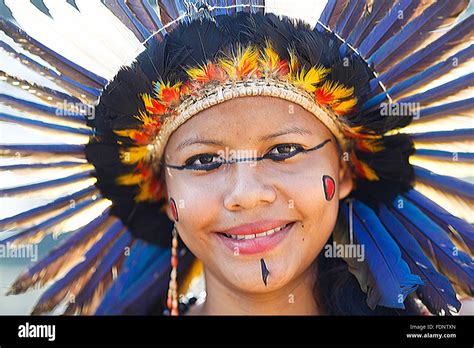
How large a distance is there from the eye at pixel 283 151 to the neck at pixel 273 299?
1.58ft

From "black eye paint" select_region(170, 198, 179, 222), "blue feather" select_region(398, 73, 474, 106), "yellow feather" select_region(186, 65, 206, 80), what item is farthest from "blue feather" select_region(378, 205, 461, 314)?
"yellow feather" select_region(186, 65, 206, 80)

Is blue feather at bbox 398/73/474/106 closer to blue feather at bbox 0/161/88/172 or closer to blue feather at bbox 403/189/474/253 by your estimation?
blue feather at bbox 403/189/474/253

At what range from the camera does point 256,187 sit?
2.31m

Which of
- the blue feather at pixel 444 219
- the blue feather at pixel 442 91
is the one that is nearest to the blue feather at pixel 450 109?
the blue feather at pixel 442 91

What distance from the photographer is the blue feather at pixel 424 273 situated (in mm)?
2494

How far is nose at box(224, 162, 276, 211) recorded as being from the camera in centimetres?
230

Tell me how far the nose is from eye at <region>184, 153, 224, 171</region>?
6 cm

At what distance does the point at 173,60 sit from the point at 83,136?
531 millimetres

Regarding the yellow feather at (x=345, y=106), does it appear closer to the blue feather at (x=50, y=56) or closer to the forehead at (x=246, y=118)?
the forehead at (x=246, y=118)

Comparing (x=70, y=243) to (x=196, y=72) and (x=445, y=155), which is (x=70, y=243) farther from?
(x=445, y=155)
